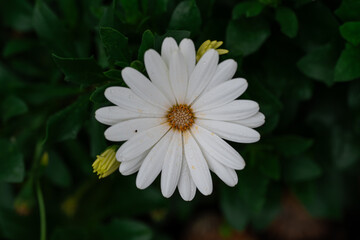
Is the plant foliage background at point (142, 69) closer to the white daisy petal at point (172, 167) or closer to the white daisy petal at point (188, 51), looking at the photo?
the white daisy petal at point (188, 51)

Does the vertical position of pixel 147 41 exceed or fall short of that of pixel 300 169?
it exceeds it

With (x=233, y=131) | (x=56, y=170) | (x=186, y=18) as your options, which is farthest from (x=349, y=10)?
(x=56, y=170)

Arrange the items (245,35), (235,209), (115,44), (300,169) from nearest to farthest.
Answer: (115,44), (245,35), (300,169), (235,209)

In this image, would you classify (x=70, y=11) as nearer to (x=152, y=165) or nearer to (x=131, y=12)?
(x=131, y=12)

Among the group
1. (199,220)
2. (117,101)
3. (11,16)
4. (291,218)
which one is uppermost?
(11,16)

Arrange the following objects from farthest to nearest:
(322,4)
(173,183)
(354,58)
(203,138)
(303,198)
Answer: (303,198) → (322,4) → (354,58) → (203,138) → (173,183)

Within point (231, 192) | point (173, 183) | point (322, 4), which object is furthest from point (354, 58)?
point (231, 192)

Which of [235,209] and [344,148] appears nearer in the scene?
[344,148]

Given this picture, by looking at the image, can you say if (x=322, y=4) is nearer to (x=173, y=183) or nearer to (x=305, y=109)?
(x=305, y=109)
